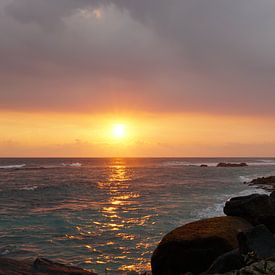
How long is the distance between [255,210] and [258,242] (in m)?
5.63

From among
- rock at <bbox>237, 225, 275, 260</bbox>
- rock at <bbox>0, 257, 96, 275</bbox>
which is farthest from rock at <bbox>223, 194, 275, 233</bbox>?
rock at <bbox>0, 257, 96, 275</bbox>

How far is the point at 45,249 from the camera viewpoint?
62.4 feet

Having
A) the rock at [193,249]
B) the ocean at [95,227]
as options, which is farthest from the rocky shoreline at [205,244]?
the ocean at [95,227]

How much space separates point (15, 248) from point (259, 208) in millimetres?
12524

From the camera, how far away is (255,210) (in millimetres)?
15484

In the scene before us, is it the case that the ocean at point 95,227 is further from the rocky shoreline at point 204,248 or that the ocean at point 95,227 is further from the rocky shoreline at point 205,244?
the rocky shoreline at point 205,244

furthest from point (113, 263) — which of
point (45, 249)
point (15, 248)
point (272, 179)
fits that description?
point (272, 179)

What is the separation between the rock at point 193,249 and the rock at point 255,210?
1868mm

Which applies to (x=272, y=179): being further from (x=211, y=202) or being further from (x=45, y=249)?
(x=45, y=249)

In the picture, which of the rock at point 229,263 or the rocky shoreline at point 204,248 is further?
the rocky shoreline at point 204,248

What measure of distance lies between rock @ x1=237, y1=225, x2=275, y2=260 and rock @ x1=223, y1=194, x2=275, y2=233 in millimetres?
5078

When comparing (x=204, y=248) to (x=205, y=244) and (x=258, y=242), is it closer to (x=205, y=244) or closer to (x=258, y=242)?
(x=205, y=244)

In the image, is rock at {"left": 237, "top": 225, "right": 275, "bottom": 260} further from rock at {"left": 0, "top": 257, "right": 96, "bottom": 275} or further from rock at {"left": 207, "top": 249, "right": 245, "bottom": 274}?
rock at {"left": 0, "top": 257, "right": 96, "bottom": 275}

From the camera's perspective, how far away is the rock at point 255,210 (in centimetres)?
1536
